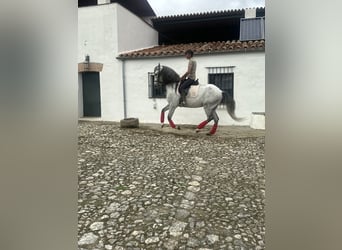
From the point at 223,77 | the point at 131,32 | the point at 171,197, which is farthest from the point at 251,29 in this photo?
the point at 171,197

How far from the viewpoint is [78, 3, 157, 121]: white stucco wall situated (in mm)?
9219

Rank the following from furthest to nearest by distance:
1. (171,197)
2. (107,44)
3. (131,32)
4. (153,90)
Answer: (131,32) < (107,44) < (153,90) < (171,197)

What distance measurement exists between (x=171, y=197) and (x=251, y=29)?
765cm

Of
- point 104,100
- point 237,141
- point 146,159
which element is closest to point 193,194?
point 146,159

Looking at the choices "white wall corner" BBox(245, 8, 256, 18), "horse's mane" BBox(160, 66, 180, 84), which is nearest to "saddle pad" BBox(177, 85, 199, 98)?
"horse's mane" BBox(160, 66, 180, 84)

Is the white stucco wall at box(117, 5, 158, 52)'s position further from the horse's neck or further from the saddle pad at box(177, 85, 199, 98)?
the saddle pad at box(177, 85, 199, 98)

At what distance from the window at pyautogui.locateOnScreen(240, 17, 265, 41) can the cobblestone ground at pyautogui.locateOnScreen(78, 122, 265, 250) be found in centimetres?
458

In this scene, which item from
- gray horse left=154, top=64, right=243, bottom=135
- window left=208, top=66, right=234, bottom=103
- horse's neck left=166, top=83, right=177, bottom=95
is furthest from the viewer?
window left=208, top=66, right=234, bottom=103

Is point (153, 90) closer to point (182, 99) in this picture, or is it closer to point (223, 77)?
point (182, 99)

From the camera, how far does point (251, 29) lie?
29.8 feet

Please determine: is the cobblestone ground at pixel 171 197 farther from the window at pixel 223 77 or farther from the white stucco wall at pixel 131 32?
the white stucco wall at pixel 131 32
